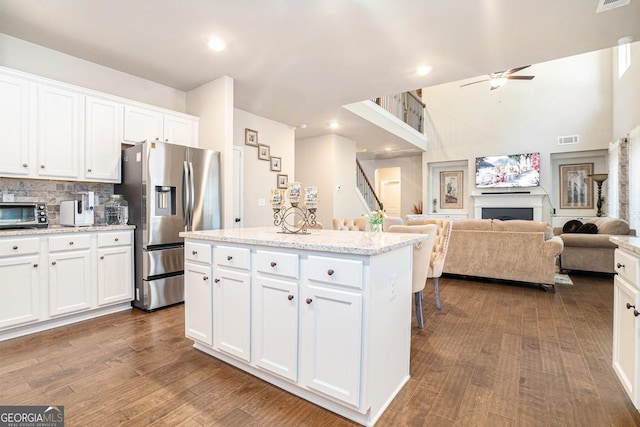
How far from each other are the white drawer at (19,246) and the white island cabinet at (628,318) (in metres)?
4.28

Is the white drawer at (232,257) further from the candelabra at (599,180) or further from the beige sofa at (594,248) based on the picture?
the candelabra at (599,180)

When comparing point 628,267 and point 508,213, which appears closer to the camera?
point 628,267

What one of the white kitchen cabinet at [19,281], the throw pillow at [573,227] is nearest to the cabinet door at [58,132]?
the white kitchen cabinet at [19,281]

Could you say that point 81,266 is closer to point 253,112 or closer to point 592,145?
point 253,112

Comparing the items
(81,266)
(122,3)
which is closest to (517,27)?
(122,3)

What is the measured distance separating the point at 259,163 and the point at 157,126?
2.03 metres

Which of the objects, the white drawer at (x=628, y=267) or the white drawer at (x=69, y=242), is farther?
the white drawer at (x=69, y=242)

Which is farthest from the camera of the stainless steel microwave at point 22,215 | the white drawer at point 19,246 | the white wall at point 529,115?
the white wall at point 529,115

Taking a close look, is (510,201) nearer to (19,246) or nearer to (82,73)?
(82,73)

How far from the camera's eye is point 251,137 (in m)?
5.39

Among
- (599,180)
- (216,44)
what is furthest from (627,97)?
(216,44)

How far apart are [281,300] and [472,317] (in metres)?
2.31

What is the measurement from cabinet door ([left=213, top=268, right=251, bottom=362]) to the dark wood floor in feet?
0.62

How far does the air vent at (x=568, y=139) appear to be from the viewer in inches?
292
